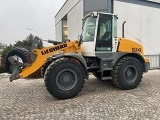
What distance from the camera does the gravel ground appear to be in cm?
464

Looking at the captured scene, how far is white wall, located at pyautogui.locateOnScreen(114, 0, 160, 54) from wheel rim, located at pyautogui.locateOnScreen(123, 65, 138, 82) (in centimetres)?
608

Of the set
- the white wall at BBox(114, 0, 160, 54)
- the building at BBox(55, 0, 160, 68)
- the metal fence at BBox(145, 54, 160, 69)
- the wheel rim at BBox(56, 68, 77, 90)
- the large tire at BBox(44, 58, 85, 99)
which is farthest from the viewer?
the metal fence at BBox(145, 54, 160, 69)

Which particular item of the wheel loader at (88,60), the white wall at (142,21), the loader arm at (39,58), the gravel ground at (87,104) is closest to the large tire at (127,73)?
the wheel loader at (88,60)

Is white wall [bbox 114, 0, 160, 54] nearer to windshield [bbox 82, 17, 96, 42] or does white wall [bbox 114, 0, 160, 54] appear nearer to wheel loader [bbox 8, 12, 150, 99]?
wheel loader [bbox 8, 12, 150, 99]

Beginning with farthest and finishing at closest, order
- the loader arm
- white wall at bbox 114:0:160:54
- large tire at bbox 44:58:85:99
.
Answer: white wall at bbox 114:0:160:54, the loader arm, large tire at bbox 44:58:85:99

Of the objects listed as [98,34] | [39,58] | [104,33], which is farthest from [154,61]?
[39,58]

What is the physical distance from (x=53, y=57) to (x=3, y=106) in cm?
190

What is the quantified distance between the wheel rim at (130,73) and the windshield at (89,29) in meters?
1.60

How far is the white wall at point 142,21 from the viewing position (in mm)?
12898

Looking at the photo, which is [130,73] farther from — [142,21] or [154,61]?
[142,21]

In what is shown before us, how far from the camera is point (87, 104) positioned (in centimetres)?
525

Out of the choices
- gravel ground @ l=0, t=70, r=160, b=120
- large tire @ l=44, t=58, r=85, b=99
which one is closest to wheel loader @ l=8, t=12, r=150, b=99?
large tire @ l=44, t=58, r=85, b=99

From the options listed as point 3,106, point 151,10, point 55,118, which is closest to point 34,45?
point 3,106

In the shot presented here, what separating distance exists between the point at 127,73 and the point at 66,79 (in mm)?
2240
